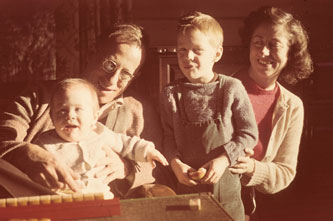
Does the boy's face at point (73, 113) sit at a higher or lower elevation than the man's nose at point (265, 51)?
lower

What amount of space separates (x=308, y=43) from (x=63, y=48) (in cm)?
61

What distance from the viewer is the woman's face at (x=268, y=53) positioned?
1242 millimetres

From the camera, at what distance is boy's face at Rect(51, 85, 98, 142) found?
1115 millimetres

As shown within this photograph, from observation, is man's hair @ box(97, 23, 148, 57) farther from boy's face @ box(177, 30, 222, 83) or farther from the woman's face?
the woman's face

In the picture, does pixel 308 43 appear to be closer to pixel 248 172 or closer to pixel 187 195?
pixel 248 172

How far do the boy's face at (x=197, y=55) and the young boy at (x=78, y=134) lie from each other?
0.20m

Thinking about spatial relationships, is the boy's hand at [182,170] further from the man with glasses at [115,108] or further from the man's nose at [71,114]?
the man's nose at [71,114]

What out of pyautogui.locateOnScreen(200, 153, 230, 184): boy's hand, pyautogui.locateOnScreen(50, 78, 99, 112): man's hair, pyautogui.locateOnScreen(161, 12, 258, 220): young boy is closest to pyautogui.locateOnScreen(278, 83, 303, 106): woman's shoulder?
pyautogui.locateOnScreen(161, 12, 258, 220): young boy

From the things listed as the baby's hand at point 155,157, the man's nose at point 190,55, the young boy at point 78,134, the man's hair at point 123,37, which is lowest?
the baby's hand at point 155,157

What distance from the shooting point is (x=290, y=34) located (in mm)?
1261

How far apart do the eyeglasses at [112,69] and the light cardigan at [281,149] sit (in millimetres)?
359

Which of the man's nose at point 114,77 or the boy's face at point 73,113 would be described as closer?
the boy's face at point 73,113

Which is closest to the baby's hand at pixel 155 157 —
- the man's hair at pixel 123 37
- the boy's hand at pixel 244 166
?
the boy's hand at pixel 244 166

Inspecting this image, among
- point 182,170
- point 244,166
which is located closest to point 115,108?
point 182,170
